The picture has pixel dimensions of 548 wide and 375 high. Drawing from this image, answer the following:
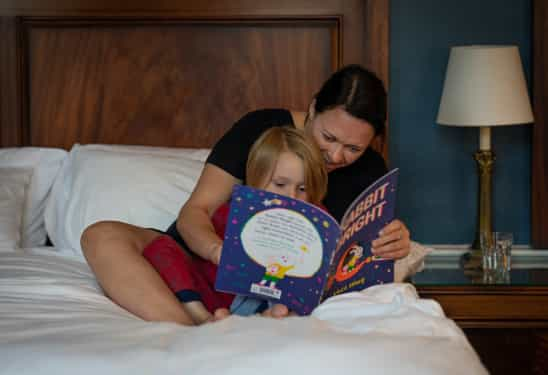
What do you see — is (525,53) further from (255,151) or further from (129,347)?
(129,347)

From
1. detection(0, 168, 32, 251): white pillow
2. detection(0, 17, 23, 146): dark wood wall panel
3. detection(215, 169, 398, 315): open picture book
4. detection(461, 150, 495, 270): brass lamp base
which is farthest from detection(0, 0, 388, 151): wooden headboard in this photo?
detection(215, 169, 398, 315): open picture book

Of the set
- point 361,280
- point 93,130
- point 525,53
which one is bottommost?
point 361,280

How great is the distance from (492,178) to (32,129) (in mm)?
1519

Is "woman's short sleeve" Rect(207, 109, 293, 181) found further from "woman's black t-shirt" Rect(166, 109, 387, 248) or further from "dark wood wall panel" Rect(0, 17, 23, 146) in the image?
"dark wood wall panel" Rect(0, 17, 23, 146)

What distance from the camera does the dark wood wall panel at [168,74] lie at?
8.72 ft

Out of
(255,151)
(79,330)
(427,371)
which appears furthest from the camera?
(255,151)

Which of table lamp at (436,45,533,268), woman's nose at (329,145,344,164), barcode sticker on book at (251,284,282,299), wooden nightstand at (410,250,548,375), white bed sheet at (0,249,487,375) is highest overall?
table lamp at (436,45,533,268)

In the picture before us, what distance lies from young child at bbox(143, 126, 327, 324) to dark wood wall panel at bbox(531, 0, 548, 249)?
107cm

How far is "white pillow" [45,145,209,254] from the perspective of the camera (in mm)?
2248

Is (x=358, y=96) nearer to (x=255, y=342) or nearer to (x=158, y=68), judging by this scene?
(x=255, y=342)

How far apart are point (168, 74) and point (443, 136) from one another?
3.03 feet

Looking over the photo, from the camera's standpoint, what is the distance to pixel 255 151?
1.90 meters

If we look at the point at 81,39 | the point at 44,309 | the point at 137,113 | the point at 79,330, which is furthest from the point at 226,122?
the point at 79,330

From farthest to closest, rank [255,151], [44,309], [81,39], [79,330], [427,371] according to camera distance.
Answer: [81,39], [255,151], [44,309], [79,330], [427,371]
